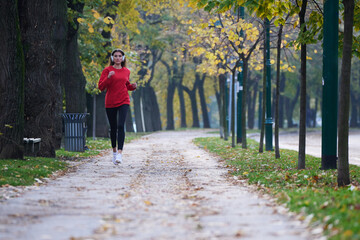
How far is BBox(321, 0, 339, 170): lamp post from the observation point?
9719 mm

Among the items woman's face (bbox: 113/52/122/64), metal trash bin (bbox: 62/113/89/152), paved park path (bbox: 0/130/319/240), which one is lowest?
paved park path (bbox: 0/130/319/240)

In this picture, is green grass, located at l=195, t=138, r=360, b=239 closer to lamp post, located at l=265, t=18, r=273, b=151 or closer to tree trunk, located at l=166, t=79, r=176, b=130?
lamp post, located at l=265, t=18, r=273, b=151

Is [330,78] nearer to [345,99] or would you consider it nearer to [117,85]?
[345,99]

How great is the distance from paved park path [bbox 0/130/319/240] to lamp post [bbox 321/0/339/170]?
1939 millimetres

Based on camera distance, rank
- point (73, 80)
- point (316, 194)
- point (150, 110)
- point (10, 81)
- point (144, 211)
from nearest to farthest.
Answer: point (144, 211) → point (316, 194) → point (10, 81) → point (73, 80) → point (150, 110)

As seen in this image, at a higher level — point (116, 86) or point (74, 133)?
point (116, 86)

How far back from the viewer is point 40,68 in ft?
40.1

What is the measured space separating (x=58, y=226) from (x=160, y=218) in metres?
1.05

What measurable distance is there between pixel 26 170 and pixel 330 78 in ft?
17.9

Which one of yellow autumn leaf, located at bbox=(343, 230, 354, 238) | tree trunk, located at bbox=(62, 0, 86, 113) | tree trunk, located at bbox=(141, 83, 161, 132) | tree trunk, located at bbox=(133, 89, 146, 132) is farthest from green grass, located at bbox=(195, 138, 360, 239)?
tree trunk, located at bbox=(141, 83, 161, 132)

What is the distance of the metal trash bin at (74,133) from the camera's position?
16.2 metres

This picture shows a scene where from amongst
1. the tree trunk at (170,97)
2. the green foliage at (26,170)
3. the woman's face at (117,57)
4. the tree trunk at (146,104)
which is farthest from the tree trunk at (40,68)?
the tree trunk at (170,97)

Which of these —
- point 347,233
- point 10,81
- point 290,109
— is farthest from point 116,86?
point 290,109

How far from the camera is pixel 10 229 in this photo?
500 cm
